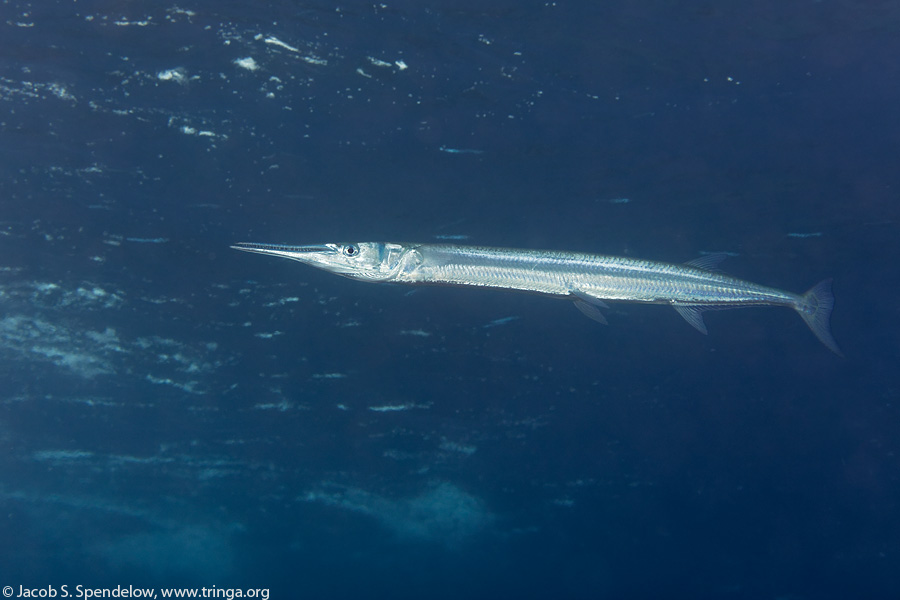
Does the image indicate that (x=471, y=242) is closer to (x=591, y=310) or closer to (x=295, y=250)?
Result: (x=591, y=310)

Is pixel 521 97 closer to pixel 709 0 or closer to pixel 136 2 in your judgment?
pixel 709 0

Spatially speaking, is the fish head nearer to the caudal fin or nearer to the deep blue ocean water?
the deep blue ocean water

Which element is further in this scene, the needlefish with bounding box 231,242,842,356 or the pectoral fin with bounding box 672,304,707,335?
the pectoral fin with bounding box 672,304,707,335

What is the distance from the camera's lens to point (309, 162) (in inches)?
325

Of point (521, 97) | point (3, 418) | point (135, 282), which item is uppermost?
point (521, 97)

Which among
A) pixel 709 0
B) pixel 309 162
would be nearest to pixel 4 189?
pixel 309 162

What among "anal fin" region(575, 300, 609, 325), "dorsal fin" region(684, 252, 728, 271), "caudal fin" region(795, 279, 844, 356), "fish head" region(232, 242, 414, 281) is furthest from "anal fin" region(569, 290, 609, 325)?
"caudal fin" region(795, 279, 844, 356)

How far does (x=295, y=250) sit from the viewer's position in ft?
15.3

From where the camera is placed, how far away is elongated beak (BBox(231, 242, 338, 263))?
4.43 m

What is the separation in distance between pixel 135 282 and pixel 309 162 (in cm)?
621

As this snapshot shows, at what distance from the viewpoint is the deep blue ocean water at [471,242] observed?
6.72 meters

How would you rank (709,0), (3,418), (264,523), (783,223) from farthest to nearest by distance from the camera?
1. (264,523)
2. (3,418)
3. (783,223)
4. (709,0)

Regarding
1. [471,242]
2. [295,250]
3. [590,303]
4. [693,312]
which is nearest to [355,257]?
[295,250]

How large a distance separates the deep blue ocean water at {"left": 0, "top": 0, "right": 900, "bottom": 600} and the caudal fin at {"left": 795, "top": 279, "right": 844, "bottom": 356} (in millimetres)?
3721
